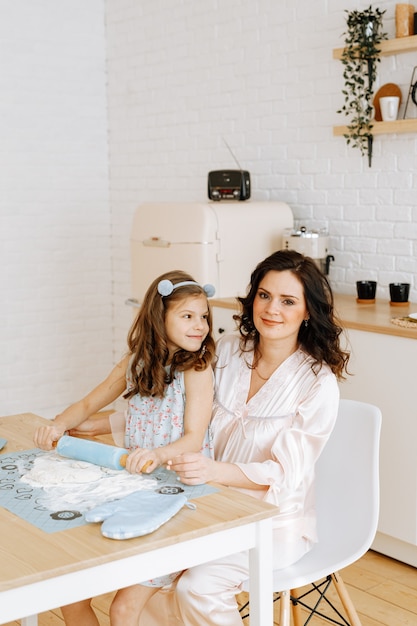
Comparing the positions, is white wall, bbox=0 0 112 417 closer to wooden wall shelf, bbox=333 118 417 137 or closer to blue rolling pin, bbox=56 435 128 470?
wooden wall shelf, bbox=333 118 417 137

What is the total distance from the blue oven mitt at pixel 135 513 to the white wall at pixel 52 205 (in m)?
3.53

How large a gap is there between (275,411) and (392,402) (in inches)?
40.0

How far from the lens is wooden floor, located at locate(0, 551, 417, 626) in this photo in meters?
2.74

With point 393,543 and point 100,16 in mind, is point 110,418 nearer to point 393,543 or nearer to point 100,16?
point 393,543

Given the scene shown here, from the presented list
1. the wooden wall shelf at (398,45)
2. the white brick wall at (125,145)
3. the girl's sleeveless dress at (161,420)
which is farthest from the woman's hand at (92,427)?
the wooden wall shelf at (398,45)

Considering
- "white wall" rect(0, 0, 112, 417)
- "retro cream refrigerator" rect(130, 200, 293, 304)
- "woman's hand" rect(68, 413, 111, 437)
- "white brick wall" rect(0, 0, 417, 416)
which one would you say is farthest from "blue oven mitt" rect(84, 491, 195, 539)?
"white wall" rect(0, 0, 112, 417)

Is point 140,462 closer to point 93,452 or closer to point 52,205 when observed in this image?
point 93,452

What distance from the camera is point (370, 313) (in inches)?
132

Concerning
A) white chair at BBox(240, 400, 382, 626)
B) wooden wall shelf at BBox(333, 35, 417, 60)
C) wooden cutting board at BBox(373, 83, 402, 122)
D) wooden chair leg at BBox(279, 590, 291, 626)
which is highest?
wooden wall shelf at BBox(333, 35, 417, 60)

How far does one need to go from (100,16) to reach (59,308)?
1819mm

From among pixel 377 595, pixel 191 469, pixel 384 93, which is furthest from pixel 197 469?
pixel 384 93

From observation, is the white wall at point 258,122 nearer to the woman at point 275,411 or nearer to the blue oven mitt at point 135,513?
the woman at point 275,411

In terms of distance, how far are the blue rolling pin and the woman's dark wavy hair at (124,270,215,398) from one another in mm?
304

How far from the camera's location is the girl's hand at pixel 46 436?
6.77 feet
